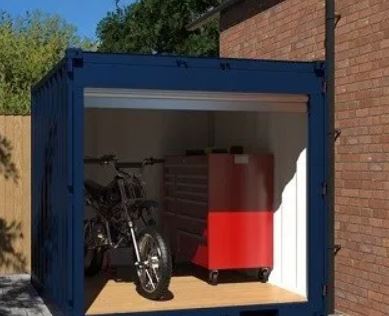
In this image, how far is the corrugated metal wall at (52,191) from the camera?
268 inches

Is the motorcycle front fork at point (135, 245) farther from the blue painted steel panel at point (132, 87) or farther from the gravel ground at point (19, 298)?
the gravel ground at point (19, 298)

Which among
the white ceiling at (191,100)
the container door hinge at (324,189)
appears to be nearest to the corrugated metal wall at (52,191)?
the white ceiling at (191,100)

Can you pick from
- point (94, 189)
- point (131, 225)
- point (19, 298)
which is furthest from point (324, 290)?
point (19, 298)

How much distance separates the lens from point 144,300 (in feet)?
24.4

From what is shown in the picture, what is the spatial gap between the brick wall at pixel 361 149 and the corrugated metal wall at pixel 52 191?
115 inches

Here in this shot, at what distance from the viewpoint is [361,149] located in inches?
302

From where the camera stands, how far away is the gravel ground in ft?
27.1

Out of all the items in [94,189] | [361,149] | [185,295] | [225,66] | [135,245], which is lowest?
[185,295]

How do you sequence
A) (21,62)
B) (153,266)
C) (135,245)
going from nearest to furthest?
(153,266) → (135,245) → (21,62)

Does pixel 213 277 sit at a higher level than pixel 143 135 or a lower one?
lower

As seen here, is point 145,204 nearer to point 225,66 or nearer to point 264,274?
point 264,274

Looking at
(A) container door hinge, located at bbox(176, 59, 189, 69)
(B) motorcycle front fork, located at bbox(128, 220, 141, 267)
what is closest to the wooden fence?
(B) motorcycle front fork, located at bbox(128, 220, 141, 267)

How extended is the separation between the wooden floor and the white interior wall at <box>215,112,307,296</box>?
240mm

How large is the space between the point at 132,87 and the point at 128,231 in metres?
1.97
